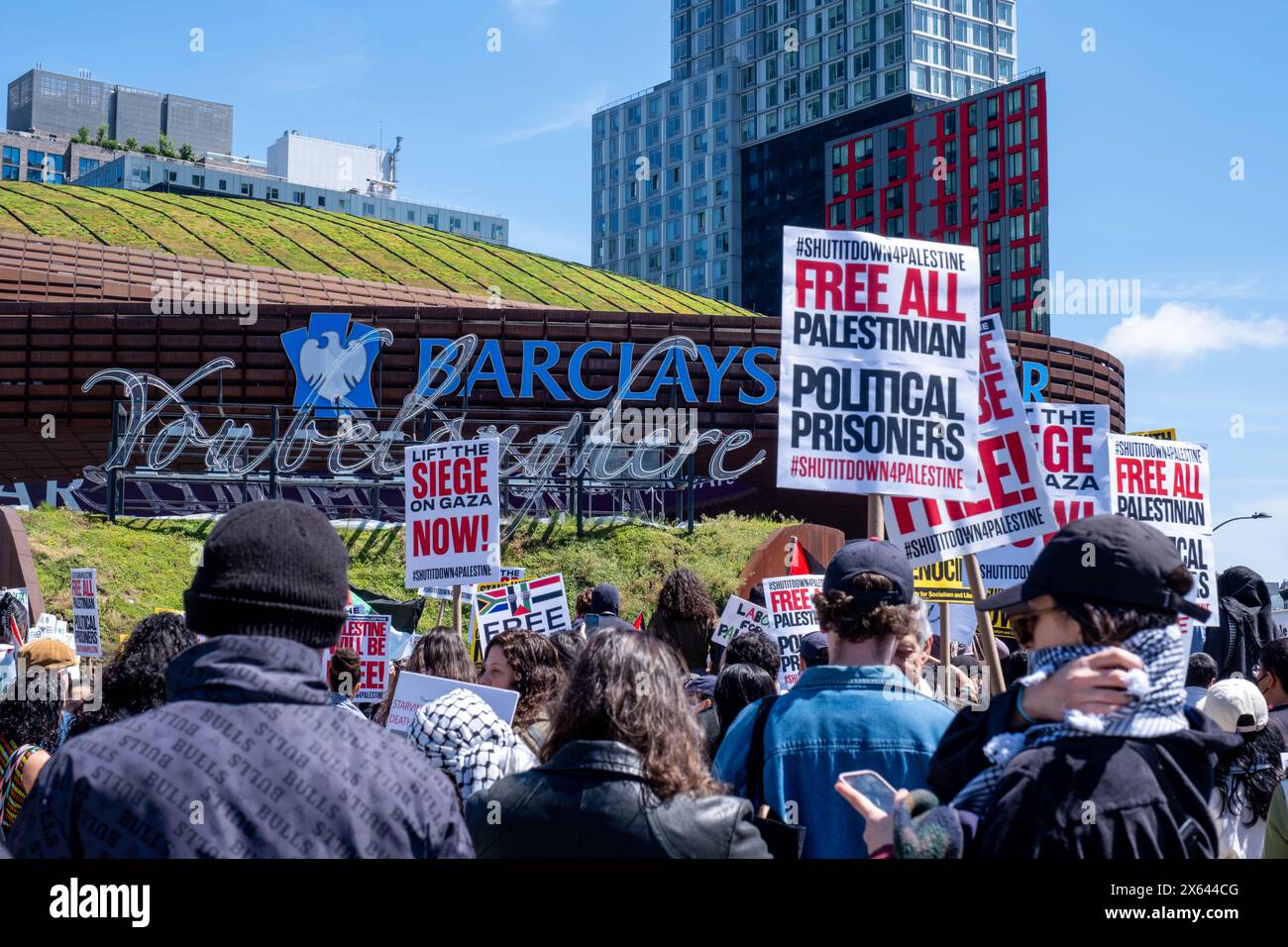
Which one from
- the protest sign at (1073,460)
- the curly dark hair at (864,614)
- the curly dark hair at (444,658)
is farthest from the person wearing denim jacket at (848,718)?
the protest sign at (1073,460)

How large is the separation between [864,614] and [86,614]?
10365 millimetres

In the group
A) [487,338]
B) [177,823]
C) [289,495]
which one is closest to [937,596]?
[177,823]

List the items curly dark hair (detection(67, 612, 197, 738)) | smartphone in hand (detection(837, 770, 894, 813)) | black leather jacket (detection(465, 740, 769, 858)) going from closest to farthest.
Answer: smartphone in hand (detection(837, 770, 894, 813)) < black leather jacket (detection(465, 740, 769, 858)) < curly dark hair (detection(67, 612, 197, 738))

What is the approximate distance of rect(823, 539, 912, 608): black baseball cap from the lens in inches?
156

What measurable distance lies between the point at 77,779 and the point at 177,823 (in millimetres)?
181

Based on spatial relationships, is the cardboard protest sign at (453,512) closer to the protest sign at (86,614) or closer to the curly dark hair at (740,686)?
the curly dark hair at (740,686)

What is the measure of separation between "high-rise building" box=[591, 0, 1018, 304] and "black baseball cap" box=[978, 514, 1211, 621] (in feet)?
364

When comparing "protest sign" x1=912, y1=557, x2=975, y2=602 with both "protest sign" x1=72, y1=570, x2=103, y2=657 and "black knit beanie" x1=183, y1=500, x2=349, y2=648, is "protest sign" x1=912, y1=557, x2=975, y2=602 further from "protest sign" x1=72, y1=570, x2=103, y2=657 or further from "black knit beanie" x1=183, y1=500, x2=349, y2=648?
"protest sign" x1=72, y1=570, x2=103, y2=657

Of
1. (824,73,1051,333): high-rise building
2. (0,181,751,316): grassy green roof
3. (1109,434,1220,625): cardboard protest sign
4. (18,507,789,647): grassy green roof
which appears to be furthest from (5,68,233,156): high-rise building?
(1109,434,1220,625): cardboard protest sign

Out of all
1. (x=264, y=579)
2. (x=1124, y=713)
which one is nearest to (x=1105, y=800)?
(x=1124, y=713)

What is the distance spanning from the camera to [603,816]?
3107 millimetres

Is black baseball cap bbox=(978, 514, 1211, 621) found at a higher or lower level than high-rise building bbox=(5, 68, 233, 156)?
lower

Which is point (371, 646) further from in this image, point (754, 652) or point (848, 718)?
point (848, 718)

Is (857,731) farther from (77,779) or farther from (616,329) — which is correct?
(616,329)
